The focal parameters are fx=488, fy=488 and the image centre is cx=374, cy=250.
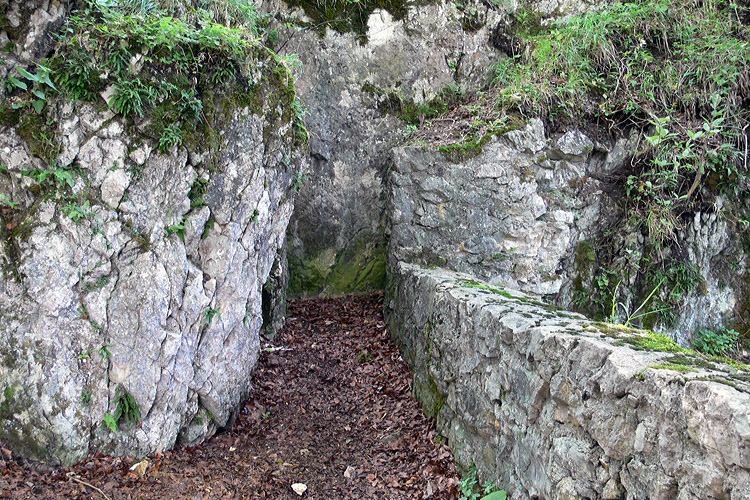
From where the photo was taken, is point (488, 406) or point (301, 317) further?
point (301, 317)

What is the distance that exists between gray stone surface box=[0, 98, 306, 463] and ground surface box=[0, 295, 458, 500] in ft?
0.82

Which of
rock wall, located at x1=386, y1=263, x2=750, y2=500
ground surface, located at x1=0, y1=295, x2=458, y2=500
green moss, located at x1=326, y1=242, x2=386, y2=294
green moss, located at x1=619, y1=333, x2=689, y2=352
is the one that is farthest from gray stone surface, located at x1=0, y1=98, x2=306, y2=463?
green moss, located at x1=619, y1=333, x2=689, y2=352

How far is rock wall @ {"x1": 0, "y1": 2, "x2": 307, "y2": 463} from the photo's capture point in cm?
371

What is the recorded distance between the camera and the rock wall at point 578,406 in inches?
68.6

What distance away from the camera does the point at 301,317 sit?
684 centimetres

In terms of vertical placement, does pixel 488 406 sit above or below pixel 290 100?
below

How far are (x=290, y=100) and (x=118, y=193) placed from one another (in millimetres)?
1834

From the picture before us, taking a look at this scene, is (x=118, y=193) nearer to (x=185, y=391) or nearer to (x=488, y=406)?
(x=185, y=391)

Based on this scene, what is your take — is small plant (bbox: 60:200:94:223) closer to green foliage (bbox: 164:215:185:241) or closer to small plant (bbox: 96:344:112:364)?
green foliage (bbox: 164:215:185:241)

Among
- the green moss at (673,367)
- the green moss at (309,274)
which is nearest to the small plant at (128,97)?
the green moss at (309,274)

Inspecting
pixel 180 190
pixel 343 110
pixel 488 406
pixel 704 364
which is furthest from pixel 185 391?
pixel 343 110

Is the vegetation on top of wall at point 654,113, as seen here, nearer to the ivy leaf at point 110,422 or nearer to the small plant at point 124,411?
the small plant at point 124,411

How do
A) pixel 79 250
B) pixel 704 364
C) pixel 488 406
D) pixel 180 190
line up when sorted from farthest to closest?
pixel 180 190 → pixel 79 250 → pixel 488 406 → pixel 704 364

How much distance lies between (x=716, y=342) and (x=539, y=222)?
10.1ft
